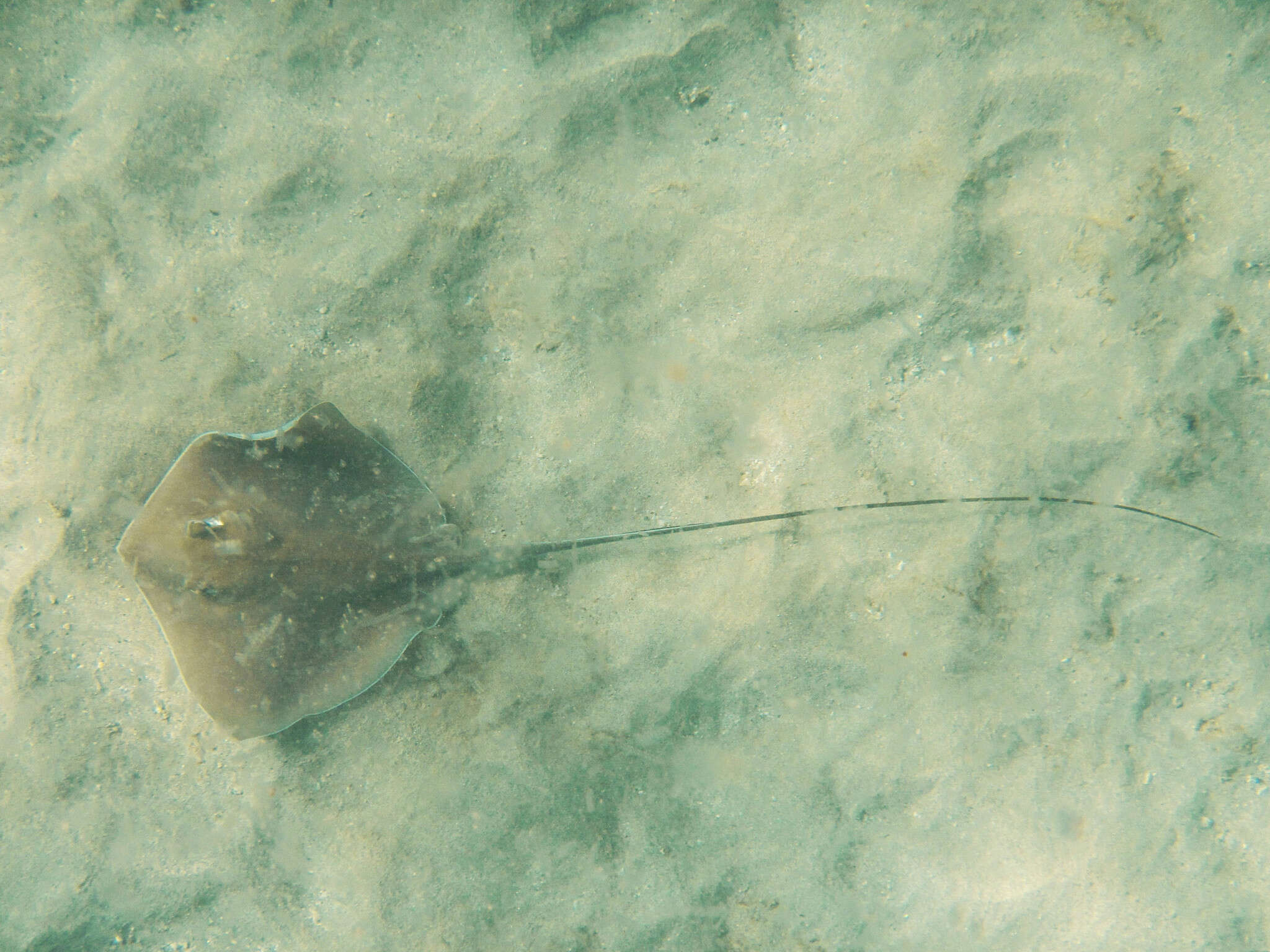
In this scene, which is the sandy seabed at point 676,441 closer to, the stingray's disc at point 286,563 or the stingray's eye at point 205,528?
the stingray's disc at point 286,563

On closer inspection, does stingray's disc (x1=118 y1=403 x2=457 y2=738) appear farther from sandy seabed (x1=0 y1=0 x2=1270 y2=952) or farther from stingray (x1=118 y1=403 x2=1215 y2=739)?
sandy seabed (x1=0 y1=0 x2=1270 y2=952)

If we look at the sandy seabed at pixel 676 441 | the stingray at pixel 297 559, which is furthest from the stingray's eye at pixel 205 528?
the sandy seabed at pixel 676 441

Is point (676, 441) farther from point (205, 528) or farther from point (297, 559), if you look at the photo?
point (205, 528)

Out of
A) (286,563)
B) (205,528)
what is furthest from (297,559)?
(205,528)

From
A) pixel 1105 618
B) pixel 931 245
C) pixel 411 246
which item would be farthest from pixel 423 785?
pixel 931 245

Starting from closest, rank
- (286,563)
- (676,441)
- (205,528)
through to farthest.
Answer: (205,528), (286,563), (676,441)

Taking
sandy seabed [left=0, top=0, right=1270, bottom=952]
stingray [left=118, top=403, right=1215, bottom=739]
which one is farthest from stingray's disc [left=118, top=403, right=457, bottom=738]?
sandy seabed [left=0, top=0, right=1270, bottom=952]

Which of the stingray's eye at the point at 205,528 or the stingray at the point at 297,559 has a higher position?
the stingray's eye at the point at 205,528
